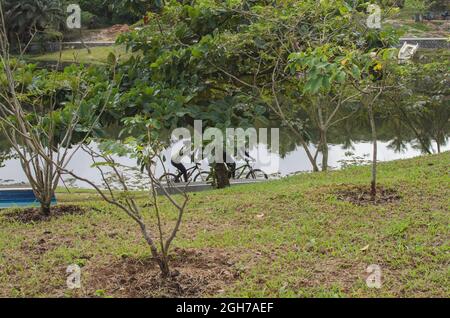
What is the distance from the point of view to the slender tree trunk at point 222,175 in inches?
279

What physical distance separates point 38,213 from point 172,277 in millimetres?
2011

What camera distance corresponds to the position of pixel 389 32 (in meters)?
5.86

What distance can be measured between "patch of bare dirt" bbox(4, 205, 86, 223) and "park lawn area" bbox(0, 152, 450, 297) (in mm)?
78

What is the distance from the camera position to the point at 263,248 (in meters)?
3.55

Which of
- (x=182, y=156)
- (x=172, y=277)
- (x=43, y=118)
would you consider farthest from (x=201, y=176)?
(x=172, y=277)

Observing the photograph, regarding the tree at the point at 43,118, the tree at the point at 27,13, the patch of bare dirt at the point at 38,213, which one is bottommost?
the patch of bare dirt at the point at 38,213

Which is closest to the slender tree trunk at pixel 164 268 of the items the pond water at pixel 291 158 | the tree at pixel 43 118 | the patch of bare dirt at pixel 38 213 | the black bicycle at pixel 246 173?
the tree at pixel 43 118

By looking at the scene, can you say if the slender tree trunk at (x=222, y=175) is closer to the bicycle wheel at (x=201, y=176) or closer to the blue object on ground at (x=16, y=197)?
the bicycle wheel at (x=201, y=176)

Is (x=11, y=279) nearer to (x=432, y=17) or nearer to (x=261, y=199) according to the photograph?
(x=261, y=199)

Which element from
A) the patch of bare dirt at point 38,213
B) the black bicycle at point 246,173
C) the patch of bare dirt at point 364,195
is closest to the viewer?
the patch of bare dirt at point 364,195

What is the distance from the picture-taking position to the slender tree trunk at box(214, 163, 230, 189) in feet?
23.2

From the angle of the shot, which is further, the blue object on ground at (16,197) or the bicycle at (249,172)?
the bicycle at (249,172)

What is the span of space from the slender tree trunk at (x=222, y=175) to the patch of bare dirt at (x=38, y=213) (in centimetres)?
243
